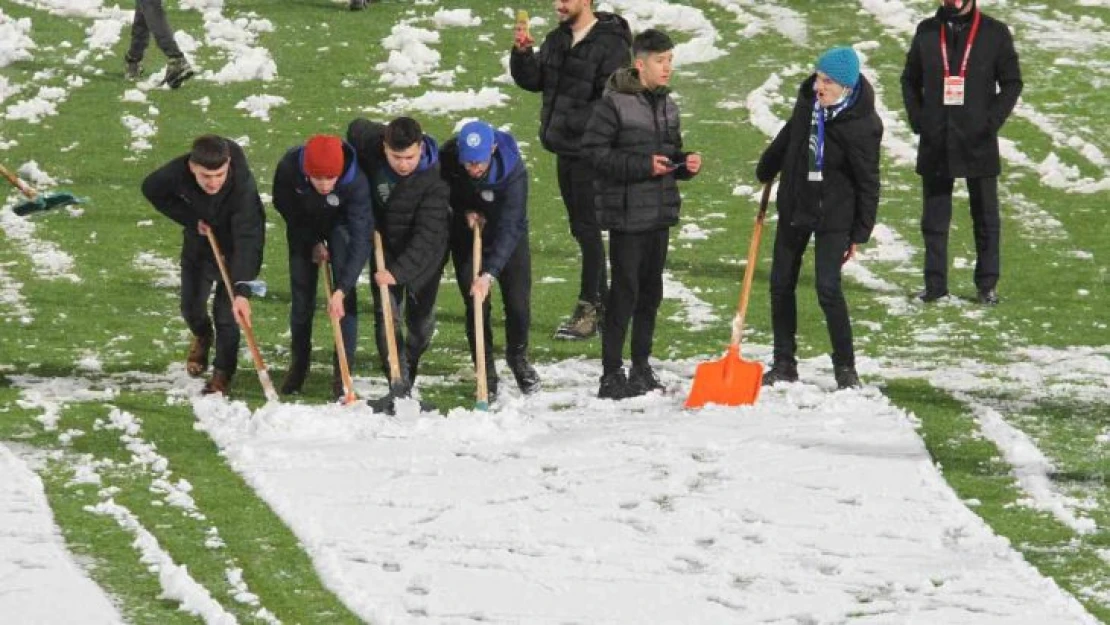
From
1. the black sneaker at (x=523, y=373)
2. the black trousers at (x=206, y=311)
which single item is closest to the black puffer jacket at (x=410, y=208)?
the black sneaker at (x=523, y=373)

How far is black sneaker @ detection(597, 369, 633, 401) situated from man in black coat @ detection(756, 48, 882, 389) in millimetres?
955

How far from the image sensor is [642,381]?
997 cm

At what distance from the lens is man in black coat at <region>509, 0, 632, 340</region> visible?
11117mm

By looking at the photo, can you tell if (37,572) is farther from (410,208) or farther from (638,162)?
(638,162)

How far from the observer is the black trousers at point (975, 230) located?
476 inches

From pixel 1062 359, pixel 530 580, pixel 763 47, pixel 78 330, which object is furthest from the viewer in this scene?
pixel 763 47

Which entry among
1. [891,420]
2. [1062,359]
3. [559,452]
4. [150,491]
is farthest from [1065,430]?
[150,491]

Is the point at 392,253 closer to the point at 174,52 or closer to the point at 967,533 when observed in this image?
the point at 967,533

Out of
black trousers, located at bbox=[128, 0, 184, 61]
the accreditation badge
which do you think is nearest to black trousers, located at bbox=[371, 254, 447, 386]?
the accreditation badge

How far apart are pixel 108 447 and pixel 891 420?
3.37 m

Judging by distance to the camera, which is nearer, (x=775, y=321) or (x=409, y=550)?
(x=409, y=550)

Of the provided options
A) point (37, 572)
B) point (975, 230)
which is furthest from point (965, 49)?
point (37, 572)

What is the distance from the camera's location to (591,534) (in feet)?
25.8

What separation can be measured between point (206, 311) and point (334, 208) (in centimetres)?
134
